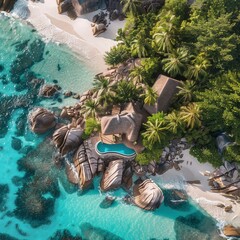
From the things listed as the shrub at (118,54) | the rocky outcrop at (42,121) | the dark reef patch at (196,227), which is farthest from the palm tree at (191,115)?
the rocky outcrop at (42,121)

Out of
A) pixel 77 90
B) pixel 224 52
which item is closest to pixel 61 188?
pixel 77 90

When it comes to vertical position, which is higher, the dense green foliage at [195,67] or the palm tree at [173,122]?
the dense green foliage at [195,67]

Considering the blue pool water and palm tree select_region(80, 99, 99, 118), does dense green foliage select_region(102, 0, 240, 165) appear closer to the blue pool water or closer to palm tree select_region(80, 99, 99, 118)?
the blue pool water

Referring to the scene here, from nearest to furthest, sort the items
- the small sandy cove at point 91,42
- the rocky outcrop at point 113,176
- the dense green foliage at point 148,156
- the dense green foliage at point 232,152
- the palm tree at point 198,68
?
the dense green foliage at point 232,152
the palm tree at point 198,68
the dense green foliage at point 148,156
the rocky outcrop at point 113,176
the small sandy cove at point 91,42

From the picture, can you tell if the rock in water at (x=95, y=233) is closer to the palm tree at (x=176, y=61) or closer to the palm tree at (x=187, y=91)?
the palm tree at (x=187, y=91)

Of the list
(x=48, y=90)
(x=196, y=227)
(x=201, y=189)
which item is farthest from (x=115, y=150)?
(x=196, y=227)

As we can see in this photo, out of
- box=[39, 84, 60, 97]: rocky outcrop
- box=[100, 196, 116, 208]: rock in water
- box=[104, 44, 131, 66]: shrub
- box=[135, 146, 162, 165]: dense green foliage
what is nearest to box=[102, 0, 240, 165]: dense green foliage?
box=[135, 146, 162, 165]: dense green foliage

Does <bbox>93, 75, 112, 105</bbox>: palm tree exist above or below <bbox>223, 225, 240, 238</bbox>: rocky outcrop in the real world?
above
